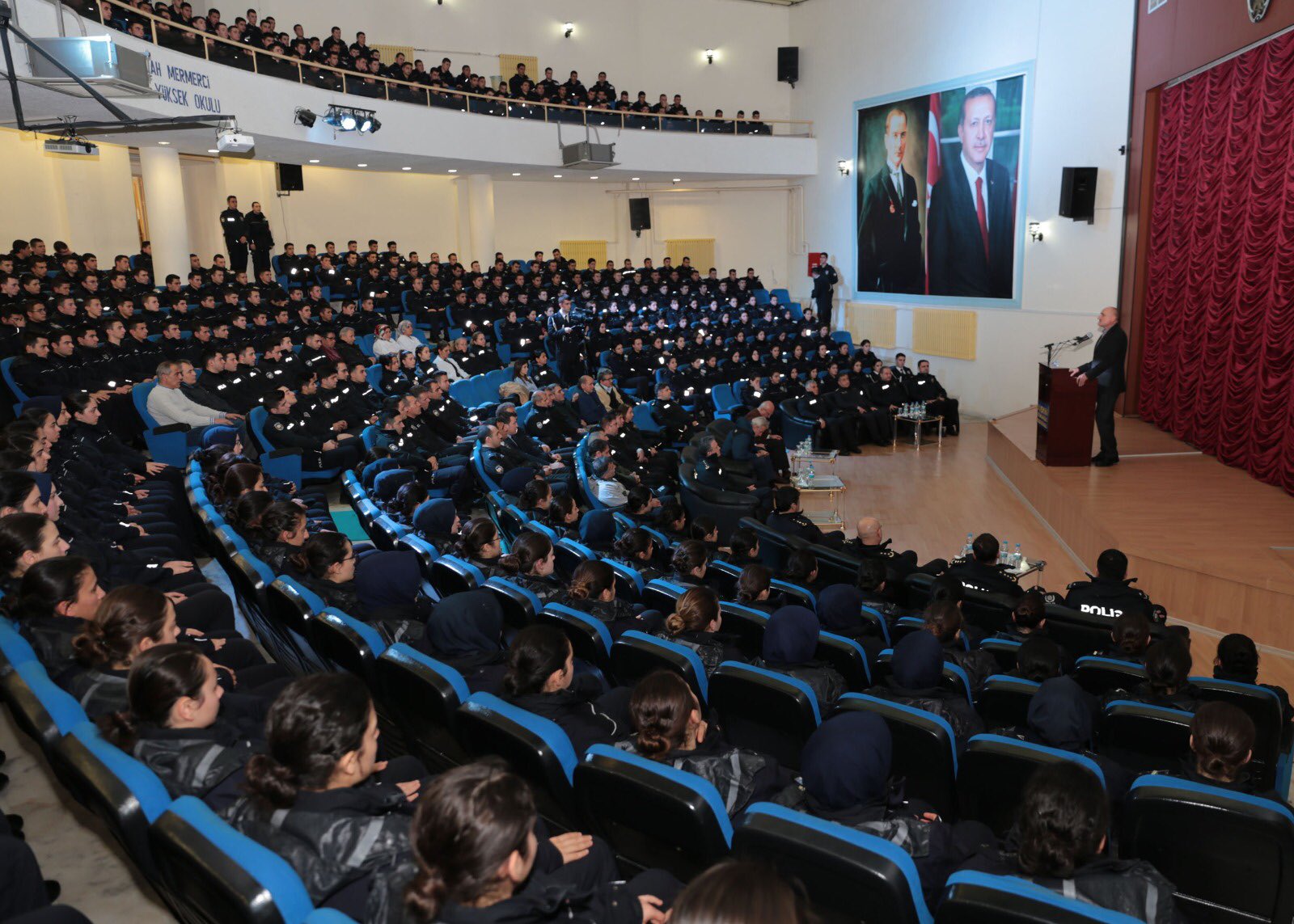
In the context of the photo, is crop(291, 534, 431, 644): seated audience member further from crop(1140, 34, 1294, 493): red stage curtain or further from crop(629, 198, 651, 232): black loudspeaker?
crop(629, 198, 651, 232): black loudspeaker

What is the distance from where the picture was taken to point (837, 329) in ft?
61.2

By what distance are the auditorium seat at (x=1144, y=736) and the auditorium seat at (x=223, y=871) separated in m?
2.54

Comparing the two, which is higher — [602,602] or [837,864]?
[837,864]

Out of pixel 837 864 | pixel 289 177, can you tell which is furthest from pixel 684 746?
pixel 289 177

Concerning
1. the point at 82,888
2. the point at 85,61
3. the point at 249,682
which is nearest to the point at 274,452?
the point at 85,61

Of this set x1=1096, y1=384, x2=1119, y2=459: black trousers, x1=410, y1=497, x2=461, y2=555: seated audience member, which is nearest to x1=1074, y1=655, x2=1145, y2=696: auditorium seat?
x1=410, y1=497, x2=461, y2=555: seated audience member

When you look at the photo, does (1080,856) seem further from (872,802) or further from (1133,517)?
(1133,517)

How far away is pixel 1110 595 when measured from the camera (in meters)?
4.86

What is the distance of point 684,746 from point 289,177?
16.1m

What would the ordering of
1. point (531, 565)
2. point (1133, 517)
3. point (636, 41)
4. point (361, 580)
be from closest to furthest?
point (361, 580) → point (531, 565) → point (1133, 517) → point (636, 41)

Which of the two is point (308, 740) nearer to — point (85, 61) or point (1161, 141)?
point (85, 61)

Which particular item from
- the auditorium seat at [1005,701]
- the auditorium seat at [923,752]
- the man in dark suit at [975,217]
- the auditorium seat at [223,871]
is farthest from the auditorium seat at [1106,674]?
the man in dark suit at [975,217]

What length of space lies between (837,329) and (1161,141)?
8.35 meters

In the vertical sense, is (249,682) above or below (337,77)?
below
